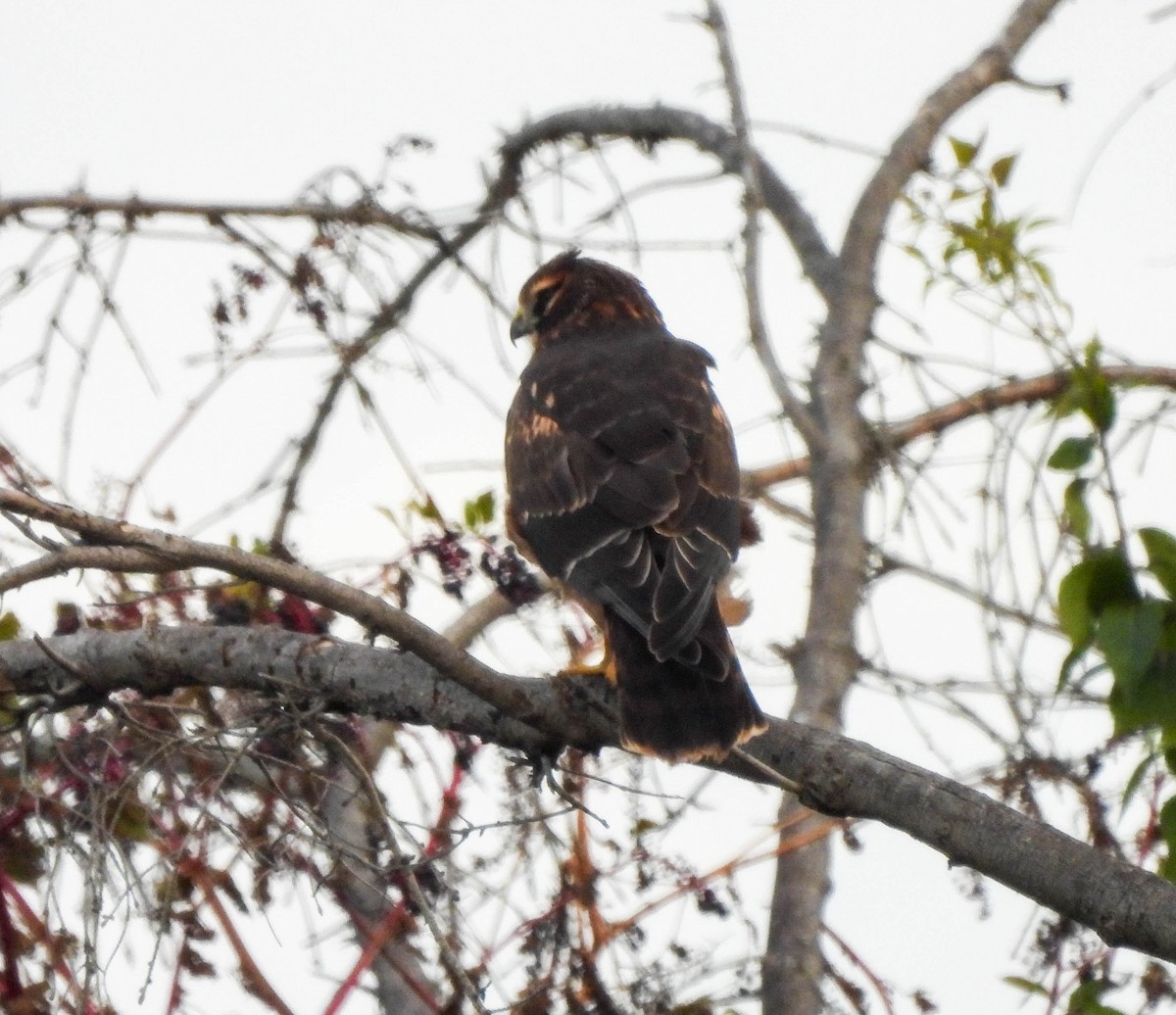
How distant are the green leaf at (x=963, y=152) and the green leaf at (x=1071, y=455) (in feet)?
4.90

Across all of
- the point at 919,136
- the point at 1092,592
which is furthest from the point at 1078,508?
the point at 919,136

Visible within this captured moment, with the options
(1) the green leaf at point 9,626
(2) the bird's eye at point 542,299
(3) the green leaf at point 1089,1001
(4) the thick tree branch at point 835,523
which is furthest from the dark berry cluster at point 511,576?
(2) the bird's eye at point 542,299

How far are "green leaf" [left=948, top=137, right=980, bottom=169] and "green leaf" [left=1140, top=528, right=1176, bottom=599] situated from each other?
1.83 meters

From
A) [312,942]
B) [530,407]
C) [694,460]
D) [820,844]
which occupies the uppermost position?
[530,407]

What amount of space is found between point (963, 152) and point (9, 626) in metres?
2.63

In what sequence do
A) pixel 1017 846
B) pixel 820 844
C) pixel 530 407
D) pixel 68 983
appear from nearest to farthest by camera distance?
pixel 1017 846 → pixel 68 983 → pixel 820 844 → pixel 530 407

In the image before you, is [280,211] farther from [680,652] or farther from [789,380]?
[680,652]

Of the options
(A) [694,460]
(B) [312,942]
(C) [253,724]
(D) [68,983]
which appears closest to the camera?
(D) [68,983]

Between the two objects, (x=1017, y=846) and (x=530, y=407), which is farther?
(x=530, y=407)

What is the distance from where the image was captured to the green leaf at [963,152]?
15.3 feet

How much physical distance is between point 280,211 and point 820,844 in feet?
7.02

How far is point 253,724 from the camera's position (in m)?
3.66

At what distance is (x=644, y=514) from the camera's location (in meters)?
4.26

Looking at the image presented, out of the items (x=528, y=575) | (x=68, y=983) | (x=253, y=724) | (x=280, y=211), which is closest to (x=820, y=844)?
(x=528, y=575)
